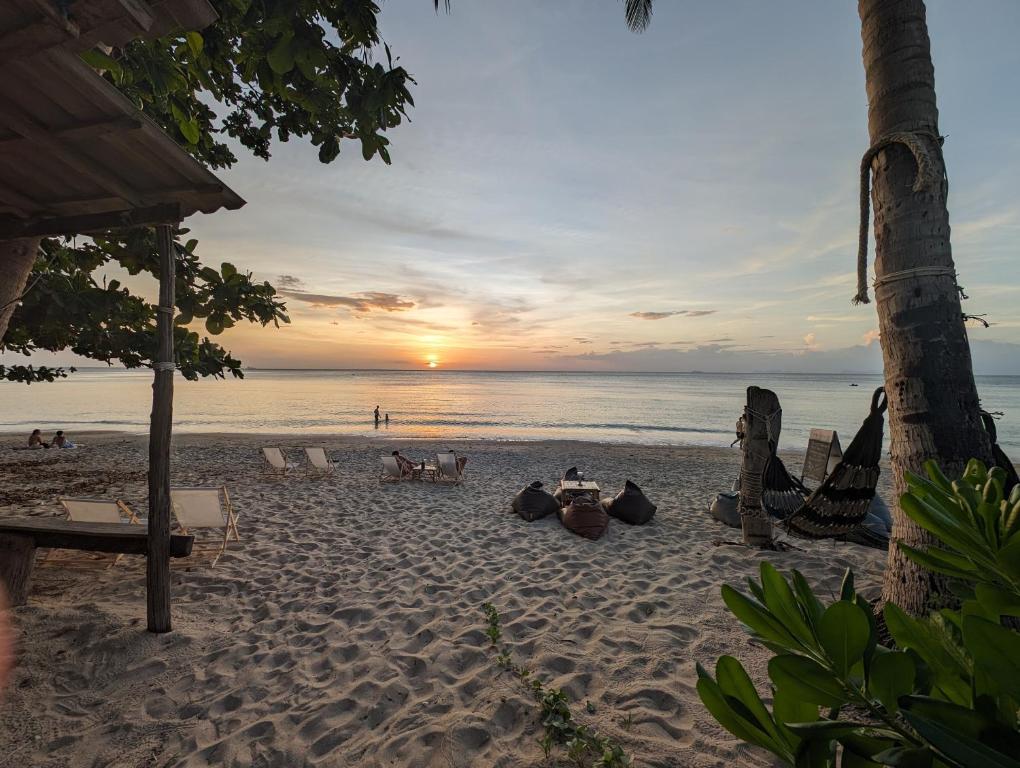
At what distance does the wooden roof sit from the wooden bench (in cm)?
251

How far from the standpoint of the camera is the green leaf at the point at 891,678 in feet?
1.77

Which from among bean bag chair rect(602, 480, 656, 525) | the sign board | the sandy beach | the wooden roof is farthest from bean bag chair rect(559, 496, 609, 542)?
the wooden roof

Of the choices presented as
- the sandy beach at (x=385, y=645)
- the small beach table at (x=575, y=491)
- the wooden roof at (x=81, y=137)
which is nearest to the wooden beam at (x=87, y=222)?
the wooden roof at (x=81, y=137)

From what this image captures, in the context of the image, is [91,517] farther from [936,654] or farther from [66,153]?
[936,654]

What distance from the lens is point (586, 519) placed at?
21.1 feet

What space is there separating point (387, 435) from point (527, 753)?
69.8 feet

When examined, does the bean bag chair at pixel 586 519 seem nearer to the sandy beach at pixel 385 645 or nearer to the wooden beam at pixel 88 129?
the sandy beach at pixel 385 645

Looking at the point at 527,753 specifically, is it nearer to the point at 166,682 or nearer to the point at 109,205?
the point at 166,682

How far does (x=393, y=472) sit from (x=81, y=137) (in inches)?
319

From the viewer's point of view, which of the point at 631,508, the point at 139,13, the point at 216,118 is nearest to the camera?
the point at 139,13

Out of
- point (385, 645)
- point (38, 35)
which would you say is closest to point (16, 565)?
point (385, 645)

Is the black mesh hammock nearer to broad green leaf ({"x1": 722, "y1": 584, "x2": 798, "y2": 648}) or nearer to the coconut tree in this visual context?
the coconut tree

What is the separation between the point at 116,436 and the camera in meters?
21.4

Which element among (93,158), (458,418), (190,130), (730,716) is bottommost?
(458,418)
